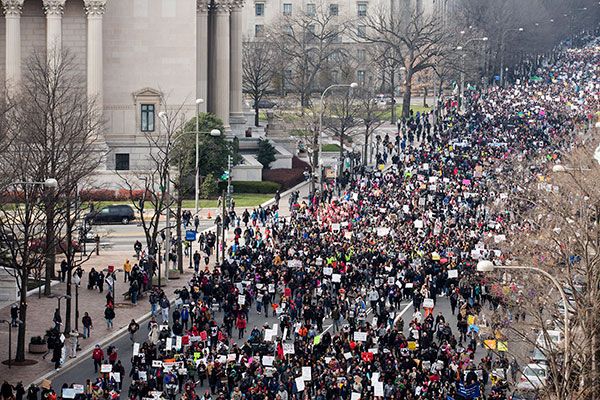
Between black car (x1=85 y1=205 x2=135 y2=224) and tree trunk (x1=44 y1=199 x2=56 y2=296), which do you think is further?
black car (x1=85 y1=205 x2=135 y2=224)

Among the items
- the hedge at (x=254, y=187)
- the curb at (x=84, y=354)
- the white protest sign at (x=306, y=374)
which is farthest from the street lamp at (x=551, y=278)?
the hedge at (x=254, y=187)

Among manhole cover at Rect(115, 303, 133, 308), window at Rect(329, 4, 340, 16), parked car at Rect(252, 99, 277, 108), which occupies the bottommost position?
manhole cover at Rect(115, 303, 133, 308)

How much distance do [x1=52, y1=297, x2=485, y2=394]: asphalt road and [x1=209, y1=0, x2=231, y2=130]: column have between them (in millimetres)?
46535

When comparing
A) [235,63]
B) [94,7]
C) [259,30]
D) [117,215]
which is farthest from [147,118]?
[259,30]

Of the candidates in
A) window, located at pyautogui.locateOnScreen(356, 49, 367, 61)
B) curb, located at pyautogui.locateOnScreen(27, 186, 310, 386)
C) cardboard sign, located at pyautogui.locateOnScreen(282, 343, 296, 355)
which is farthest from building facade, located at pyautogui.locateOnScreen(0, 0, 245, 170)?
window, located at pyautogui.locateOnScreen(356, 49, 367, 61)

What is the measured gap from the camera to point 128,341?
64.4 meters

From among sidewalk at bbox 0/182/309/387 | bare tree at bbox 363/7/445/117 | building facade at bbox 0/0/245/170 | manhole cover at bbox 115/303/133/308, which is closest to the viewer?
sidewalk at bbox 0/182/309/387

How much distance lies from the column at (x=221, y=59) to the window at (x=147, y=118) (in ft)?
21.6

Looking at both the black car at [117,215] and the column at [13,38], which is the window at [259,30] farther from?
the black car at [117,215]

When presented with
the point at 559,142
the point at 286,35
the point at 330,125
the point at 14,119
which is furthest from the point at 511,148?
the point at 286,35

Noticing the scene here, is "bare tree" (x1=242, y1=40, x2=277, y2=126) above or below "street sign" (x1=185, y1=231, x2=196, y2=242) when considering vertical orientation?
above

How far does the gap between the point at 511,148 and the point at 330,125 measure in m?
12.5

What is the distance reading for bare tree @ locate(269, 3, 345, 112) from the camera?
14762 cm

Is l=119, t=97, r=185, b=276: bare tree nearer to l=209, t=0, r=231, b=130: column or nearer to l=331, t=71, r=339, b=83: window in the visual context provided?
l=209, t=0, r=231, b=130: column
